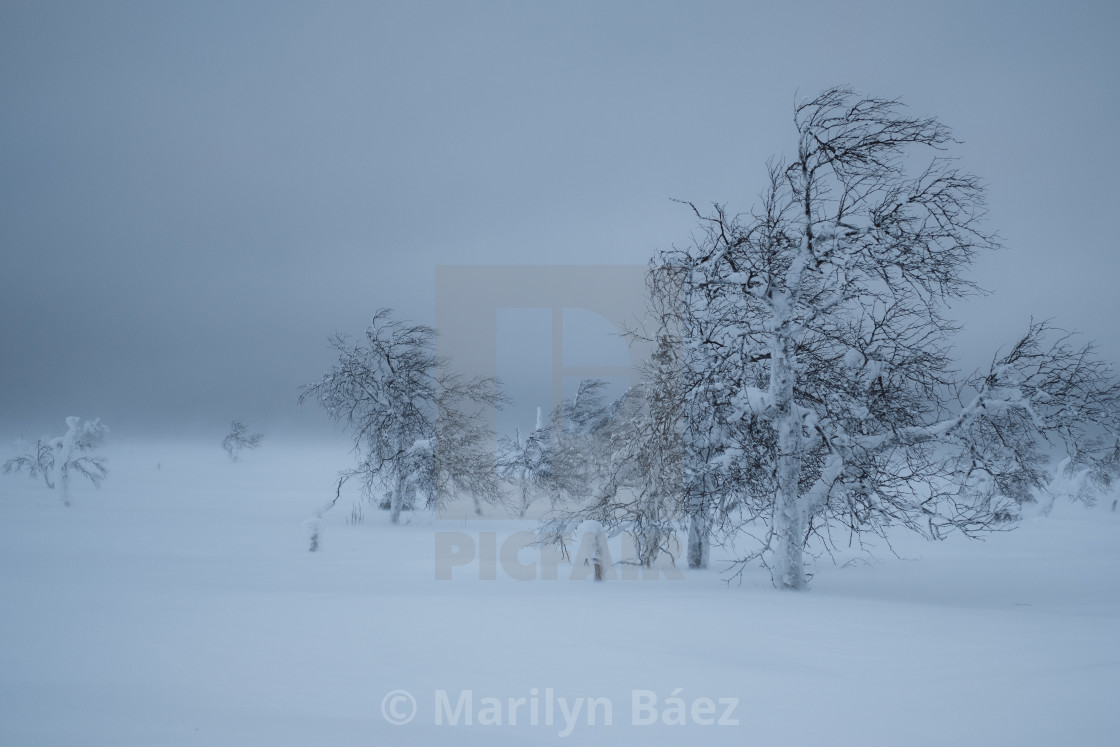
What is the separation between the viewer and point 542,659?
18.4ft

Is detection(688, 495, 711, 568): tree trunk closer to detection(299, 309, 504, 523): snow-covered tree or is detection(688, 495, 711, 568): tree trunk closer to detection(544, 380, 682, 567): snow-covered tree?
detection(544, 380, 682, 567): snow-covered tree

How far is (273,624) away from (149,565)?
23.9ft

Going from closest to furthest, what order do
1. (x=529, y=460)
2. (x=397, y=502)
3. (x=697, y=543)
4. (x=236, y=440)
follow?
(x=697, y=543)
(x=397, y=502)
(x=529, y=460)
(x=236, y=440)

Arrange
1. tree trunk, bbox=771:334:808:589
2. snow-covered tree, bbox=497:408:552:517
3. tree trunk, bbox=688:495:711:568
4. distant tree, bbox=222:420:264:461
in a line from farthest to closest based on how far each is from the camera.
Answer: distant tree, bbox=222:420:264:461 → snow-covered tree, bbox=497:408:552:517 → tree trunk, bbox=688:495:711:568 → tree trunk, bbox=771:334:808:589

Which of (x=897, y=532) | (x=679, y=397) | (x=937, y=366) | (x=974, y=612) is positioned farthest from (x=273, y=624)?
(x=897, y=532)

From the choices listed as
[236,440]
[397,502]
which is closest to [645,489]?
[397,502]

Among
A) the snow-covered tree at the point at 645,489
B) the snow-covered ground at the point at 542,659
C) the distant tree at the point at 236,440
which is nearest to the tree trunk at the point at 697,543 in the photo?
the snow-covered tree at the point at 645,489

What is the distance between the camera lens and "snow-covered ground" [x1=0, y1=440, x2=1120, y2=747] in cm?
419

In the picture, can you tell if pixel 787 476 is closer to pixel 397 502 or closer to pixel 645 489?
pixel 645 489

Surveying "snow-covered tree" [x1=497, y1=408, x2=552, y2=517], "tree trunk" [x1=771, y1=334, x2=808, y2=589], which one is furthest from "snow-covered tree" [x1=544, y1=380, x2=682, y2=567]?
"snow-covered tree" [x1=497, y1=408, x2=552, y2=517]

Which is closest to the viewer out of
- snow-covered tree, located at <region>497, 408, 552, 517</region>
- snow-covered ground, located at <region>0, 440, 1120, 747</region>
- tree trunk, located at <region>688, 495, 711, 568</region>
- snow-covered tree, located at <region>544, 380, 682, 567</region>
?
snow-covered ground, located at <region>0, 440, 1120, 747</region>

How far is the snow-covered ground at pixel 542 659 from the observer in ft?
13.7

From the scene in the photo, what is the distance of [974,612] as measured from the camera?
317 inches

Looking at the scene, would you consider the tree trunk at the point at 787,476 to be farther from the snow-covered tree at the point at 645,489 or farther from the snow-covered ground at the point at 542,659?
the snow-covered tree at the point at 645,489
